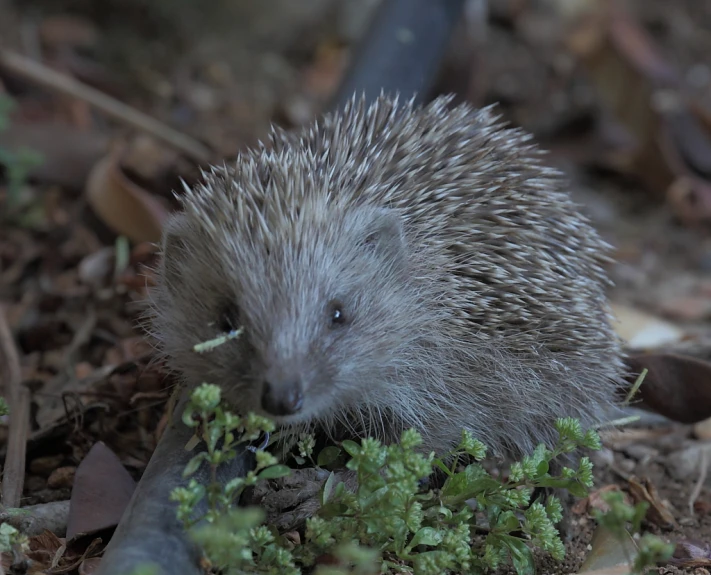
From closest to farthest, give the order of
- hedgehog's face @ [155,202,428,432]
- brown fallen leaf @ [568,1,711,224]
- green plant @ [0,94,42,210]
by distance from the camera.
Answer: hedgehog's face @ [155,202,428,432]
green plant @ [0,94,42,210]
brown fallen leaf @ [568,1,711,224]

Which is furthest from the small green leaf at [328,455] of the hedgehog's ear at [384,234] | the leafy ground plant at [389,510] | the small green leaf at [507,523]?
the hedgehog's ear at [384,234]

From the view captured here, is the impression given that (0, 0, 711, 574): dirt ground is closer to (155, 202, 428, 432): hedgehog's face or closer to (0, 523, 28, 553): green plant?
(155, 202, 428, 432): hedgehog's face

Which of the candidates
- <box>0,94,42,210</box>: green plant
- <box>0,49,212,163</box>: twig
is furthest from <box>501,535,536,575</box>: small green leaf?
<box>0,94,42,210</box>: green plant

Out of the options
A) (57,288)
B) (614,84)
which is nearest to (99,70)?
(57,288)

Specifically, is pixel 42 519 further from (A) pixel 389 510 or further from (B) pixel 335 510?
(A) pixel 389 510

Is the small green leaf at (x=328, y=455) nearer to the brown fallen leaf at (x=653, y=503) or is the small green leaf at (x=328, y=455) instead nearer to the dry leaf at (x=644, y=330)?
the brown fallen leaf at (x=653, y=503)

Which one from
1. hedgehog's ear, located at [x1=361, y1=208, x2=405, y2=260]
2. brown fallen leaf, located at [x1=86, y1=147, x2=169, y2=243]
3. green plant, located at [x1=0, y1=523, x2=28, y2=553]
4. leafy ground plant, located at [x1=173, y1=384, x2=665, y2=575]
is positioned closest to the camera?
leafy ground plant, located at [x1=173, y1=384, x2=665, y2=575]

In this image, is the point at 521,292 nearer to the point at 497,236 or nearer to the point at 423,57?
the point at 497,236
